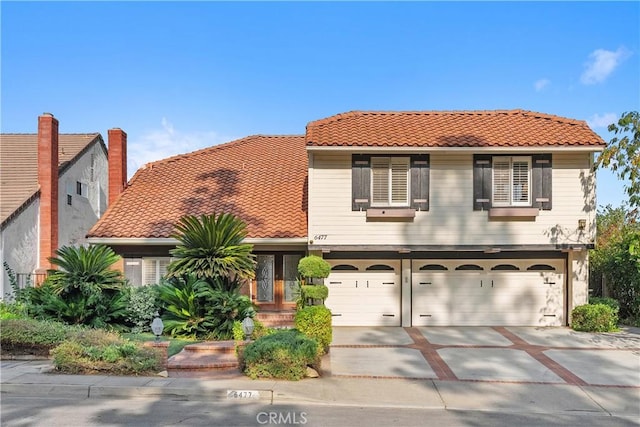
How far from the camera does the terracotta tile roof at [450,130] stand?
13359mm

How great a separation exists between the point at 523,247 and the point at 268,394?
8.91 metres

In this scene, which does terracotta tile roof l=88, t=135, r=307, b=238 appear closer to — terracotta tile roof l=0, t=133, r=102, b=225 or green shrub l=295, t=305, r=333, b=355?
terracotta tile roof l=0, t=133, r=102, b=225

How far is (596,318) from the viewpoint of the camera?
13.4 m

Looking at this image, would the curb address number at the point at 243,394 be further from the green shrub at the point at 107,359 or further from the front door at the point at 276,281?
the front door at the point at 276,281

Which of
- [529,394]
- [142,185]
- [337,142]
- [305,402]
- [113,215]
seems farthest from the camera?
[142,185]

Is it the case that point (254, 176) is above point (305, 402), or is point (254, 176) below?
above

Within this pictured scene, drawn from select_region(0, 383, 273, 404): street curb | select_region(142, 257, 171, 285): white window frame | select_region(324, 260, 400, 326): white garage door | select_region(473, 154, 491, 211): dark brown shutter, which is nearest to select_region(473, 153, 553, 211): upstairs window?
select_region(473, 154, 491, 211): dark brown shutter

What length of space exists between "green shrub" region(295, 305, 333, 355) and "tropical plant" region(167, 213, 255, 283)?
79.0 inches

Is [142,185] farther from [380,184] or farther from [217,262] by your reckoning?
[380,184]

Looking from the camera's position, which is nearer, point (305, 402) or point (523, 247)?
point (305, 402)

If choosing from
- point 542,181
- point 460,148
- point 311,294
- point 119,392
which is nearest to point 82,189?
point 311,294

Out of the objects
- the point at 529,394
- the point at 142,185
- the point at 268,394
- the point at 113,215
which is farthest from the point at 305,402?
the point at 142,185

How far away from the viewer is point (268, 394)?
7996mm

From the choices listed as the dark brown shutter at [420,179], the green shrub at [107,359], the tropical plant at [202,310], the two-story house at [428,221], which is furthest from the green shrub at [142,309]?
the dark brown shutter at [420,179]
